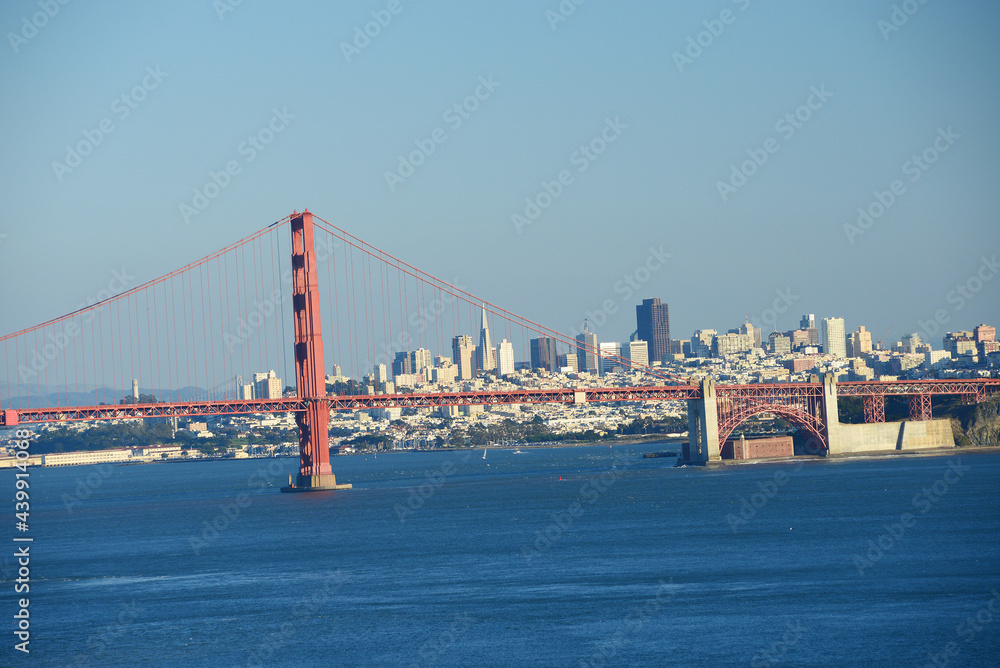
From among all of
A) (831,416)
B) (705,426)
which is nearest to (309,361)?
(705,426)

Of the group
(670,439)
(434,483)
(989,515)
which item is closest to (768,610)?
(989,515)

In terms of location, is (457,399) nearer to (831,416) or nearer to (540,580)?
(831,416)

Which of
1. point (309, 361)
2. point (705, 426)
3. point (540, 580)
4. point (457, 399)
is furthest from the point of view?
point (705, 426)

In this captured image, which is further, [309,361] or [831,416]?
[831,416]

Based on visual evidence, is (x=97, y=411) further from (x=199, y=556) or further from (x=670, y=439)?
(x=670, y=439)

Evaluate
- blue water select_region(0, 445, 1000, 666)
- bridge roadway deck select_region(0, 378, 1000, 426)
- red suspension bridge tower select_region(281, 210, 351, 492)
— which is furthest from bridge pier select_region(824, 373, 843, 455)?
red suspension bridge tower select_region(281, 210, 351, 492)

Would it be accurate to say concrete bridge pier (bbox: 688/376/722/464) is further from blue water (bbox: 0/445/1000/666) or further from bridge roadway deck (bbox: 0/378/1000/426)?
blue water (bbox: 0/445/1000/666)
